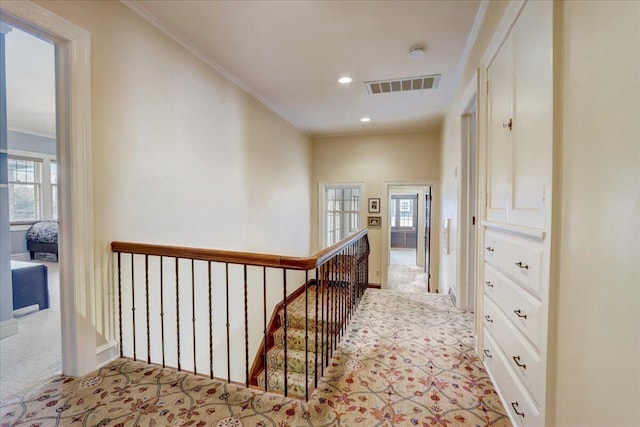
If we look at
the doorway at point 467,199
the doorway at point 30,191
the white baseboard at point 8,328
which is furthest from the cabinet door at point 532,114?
the white baseboard at point 8,328

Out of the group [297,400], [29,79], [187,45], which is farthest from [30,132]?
[297,400]

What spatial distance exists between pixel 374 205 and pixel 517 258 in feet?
14.3

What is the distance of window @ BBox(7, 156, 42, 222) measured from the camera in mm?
6547

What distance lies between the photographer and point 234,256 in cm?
179

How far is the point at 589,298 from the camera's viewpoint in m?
0.90

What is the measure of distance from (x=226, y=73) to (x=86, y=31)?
151 centimetres

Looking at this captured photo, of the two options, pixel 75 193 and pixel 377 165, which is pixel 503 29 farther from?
pixel 377 165

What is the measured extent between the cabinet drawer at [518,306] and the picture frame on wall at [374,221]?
3.79 m

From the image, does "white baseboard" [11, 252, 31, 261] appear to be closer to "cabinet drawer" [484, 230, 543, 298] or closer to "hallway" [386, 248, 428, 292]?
"hallway" [386, 248, 428, 292]

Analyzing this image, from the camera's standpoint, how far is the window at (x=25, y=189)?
6547mm

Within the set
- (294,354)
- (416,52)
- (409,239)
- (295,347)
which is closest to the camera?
(416,52)

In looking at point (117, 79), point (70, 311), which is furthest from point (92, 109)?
point (70, 311)

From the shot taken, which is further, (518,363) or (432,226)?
(432,226)

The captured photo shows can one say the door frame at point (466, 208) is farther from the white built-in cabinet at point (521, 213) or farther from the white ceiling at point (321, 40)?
the white built-in cabinet at point (521, 213)
